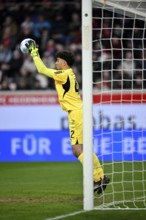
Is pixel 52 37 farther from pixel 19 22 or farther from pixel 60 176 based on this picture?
pixel 60 176

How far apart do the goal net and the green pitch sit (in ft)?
0.59

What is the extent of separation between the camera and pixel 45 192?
1192 centimetres

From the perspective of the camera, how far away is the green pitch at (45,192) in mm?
9312

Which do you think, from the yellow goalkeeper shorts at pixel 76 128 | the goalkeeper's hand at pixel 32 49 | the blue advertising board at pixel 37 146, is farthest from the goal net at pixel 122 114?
the blue advertising board at pixel 37 146

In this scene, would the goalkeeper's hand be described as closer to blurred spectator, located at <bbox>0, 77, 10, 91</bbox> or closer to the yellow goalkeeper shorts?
the yellow goalkeeper shorts

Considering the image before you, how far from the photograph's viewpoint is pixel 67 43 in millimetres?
21734

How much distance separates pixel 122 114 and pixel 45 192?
659cm

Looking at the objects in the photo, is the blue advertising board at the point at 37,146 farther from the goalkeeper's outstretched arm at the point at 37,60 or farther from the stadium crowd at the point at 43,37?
the goalkeeper's outstretched arm at the point at 37,60

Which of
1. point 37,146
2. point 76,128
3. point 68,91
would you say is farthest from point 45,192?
point 37,146

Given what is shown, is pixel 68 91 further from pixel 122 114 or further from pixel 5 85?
pixel 5 85

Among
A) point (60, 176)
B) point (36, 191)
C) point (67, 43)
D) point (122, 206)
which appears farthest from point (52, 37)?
point (122, 206)

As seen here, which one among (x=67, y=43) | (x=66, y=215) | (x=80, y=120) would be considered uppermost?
(x=67, y=43)

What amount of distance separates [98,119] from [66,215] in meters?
9.43

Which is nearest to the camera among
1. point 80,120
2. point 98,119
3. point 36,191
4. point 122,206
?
point 122,206
